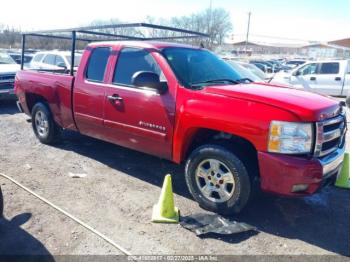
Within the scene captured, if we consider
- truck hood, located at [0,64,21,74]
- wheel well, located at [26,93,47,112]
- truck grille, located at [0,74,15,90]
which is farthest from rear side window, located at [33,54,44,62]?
wheel well, located at [26,93,47,112]

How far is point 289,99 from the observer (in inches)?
137

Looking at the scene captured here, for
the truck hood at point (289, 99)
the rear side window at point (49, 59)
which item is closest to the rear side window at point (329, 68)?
the rear side window at point (49, 59)

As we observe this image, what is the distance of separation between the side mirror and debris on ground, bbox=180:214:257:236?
5.03 ft

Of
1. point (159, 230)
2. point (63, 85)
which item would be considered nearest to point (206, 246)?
point (159, 230)

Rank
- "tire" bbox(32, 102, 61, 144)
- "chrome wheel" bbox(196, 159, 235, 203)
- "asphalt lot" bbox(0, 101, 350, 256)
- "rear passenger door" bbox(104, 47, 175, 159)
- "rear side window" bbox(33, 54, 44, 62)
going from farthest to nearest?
1. "rear side window" bbox(33, 54, 44, 62)
2. "tire" bbox(32, 102, 61, 144)
3. "rear passenger door" bbox(104, 47, 175, 159)
4. "chrome wheel" bbox(196, 159, 235, 203)
5. "asphalt lot" bbox(0, 101, 350, 256)

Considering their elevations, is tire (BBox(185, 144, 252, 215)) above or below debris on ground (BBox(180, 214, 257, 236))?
above

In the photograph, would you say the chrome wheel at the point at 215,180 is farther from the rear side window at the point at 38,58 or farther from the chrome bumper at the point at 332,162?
the rear side window at the point at 38,58

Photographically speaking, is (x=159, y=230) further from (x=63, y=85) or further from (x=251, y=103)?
(x=63, y=85)

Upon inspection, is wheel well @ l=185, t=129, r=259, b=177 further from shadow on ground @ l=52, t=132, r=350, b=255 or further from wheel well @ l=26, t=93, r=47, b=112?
wheel well @ l=26, t=93, r=47, b=112

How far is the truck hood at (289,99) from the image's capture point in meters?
3.25

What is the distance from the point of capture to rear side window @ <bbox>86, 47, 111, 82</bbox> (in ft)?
15.8

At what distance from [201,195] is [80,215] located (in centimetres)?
138

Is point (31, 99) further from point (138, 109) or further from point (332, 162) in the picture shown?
point (332, 162)

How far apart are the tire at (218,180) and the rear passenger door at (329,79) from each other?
451 inches
